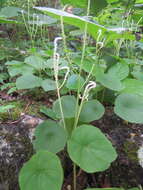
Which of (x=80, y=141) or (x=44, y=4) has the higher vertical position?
(x=44, y=4)

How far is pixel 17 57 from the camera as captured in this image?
5.44 ft

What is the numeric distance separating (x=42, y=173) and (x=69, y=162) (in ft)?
0.90

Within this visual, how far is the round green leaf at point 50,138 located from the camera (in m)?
0.65

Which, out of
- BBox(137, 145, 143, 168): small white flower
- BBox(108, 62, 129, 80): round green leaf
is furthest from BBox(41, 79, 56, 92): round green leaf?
BBox(137, 145, 143, 168): small white flower

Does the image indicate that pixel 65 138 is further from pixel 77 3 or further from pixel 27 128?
pixel 77 3

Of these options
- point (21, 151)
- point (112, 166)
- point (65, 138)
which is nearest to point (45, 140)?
point (65, 138)

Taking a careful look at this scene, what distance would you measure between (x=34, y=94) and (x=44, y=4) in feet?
6.72

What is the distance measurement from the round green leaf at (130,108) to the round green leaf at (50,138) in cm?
24

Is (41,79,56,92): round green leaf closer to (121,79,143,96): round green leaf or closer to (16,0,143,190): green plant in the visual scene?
(16,0,143,190): green plant

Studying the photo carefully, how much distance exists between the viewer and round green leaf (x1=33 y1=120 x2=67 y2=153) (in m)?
0.65

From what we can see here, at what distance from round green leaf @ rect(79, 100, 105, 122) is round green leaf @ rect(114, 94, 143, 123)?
64mm

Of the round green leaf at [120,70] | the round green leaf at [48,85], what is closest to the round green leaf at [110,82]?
the round green leaf at [120,70]

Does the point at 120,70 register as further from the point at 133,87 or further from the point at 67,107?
the point at 67,107

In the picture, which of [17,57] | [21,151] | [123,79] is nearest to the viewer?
[21,151]
